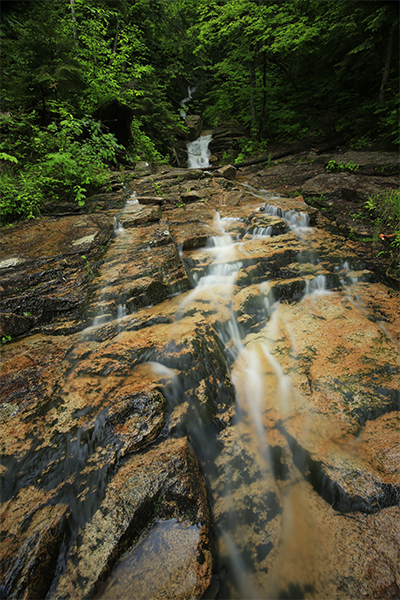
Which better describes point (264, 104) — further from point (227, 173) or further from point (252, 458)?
point (252, 458)

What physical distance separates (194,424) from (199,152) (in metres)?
17.0

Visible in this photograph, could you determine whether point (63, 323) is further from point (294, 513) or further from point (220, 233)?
point (220, 233)

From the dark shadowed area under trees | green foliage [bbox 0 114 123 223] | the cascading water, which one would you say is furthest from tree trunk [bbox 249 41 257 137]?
the cascading water

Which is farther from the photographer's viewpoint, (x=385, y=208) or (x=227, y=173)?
(x=227, y=173)

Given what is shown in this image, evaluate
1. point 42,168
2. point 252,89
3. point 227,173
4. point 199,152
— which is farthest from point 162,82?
point 42,168

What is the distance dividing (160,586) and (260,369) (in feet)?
7.24

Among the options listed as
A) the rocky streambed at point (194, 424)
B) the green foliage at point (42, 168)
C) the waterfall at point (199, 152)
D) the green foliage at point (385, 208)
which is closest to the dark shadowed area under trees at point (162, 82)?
the green foliage at point (42, 168)

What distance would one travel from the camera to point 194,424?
2.43 m

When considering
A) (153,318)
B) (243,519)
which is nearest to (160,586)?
(243,519)

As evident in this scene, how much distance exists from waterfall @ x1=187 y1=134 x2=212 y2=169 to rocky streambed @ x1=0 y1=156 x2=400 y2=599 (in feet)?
40.5

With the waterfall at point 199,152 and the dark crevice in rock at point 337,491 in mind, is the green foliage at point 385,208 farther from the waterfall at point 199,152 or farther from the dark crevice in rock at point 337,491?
the waterfall at point 199,152

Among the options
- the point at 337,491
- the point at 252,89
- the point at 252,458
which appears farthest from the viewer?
the point at 252,89

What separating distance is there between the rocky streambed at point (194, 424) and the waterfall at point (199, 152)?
12333mm

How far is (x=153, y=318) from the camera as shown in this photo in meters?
3.40
